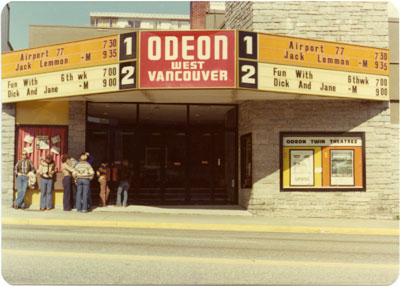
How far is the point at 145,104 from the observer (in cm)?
1491

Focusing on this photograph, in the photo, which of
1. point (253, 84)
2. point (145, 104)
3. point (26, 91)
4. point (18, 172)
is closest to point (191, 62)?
point (253, 84)

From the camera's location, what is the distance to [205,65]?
1153 cm

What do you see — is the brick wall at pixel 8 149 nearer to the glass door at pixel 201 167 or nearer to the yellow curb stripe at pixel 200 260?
the glass door at pixel 201 167

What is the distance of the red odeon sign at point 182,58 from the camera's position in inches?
452

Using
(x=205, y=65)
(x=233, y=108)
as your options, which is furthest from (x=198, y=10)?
(x=205, y=65)

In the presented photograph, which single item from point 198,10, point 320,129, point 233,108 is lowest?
point 320,129

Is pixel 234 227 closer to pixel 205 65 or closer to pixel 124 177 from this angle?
pixel 205 65

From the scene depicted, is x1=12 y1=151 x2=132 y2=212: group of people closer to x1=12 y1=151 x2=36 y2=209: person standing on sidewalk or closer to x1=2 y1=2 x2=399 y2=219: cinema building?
x1=12 y1=151 x2=36 y2=209: person standing on sidewalk

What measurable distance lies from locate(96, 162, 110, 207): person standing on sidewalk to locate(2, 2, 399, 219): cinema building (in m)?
0.58

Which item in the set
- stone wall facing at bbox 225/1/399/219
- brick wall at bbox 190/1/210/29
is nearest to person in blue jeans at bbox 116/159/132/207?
stone wall facing at bbox 225/1/399/219

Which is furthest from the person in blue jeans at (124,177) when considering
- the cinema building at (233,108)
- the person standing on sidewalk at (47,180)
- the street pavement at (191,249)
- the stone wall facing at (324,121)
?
the stone wall facing at (324,121)

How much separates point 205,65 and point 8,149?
7.84m

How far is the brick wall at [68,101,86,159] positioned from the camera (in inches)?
576

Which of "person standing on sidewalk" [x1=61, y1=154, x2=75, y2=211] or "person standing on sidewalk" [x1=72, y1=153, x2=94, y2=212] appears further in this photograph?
"person standing on sidewalk" [x1=61, y1=154, x2=75, y2=211]
